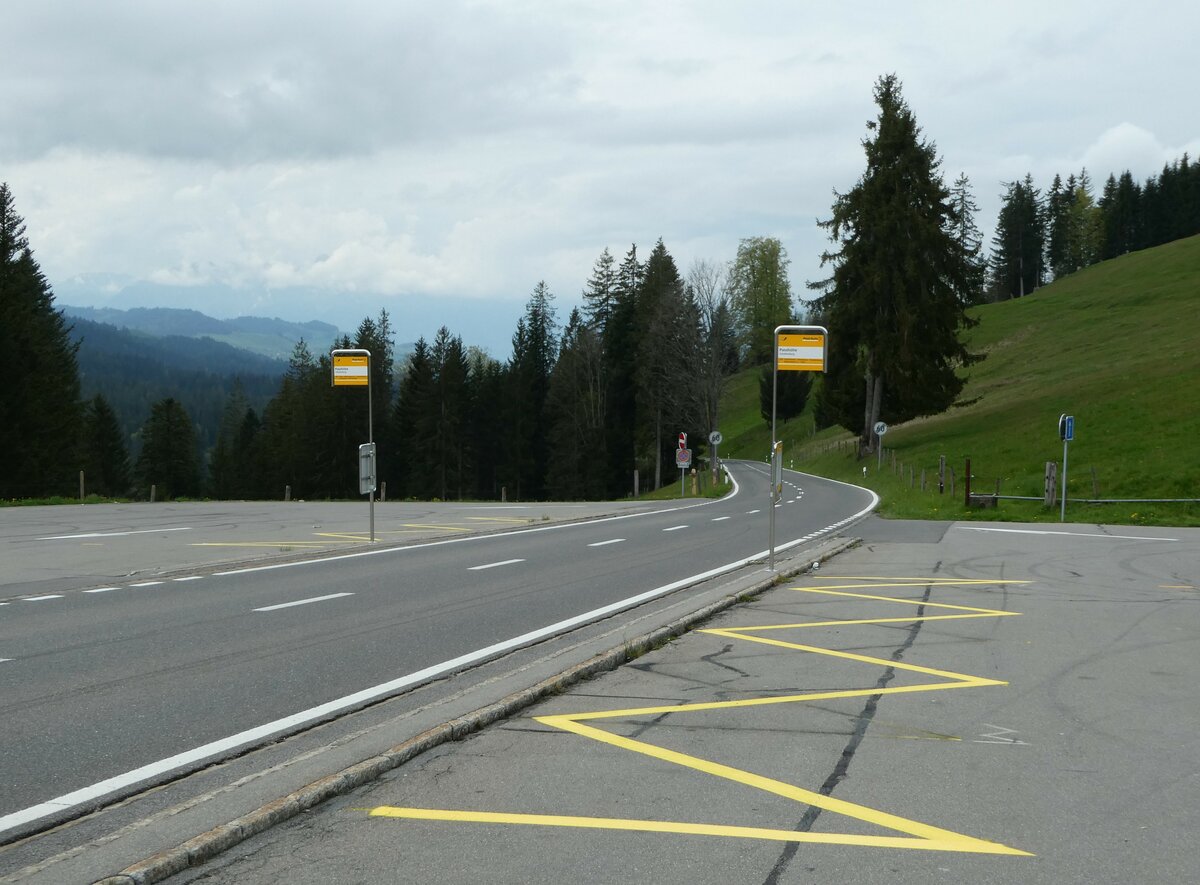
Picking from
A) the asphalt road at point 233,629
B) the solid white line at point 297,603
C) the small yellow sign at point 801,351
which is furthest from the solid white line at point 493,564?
the small yellow sign at point 801,351

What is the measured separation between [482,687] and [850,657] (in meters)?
3.19

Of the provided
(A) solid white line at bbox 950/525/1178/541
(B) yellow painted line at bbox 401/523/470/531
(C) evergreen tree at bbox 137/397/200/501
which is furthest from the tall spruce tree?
(C) evergreen tree at bbox 137/397/200/501

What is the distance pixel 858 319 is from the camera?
2306 inches

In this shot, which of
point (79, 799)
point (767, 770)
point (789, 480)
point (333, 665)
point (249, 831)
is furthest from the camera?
point (789, 480)

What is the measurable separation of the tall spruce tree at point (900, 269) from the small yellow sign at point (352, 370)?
3957cm

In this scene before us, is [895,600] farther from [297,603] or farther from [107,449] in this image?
[107,449]

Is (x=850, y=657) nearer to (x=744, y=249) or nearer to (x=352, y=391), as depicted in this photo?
(x=352, y=391)

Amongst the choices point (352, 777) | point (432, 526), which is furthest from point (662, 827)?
point (432, 526)

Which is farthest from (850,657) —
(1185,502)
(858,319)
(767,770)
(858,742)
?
(858,319)

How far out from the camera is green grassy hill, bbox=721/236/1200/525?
34428mm

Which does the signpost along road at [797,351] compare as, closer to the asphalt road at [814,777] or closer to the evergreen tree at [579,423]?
the asphalt road at [814,777]

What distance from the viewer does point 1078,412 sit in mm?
50812

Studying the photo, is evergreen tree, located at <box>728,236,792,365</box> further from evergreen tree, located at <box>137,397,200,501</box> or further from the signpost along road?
the signpost along road

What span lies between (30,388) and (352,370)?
39.9 m
